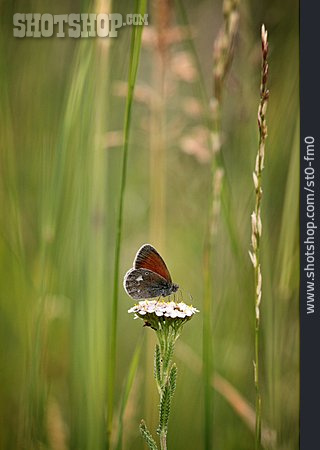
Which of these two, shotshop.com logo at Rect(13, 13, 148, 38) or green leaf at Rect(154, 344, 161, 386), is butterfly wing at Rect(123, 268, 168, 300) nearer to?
green leaf at Rect(154, 344, 161, 386)

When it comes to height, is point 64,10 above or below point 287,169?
above

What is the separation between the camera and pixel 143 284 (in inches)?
43.5

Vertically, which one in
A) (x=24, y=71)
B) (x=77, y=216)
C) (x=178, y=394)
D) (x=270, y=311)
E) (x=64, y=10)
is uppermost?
(x=64, y=10)

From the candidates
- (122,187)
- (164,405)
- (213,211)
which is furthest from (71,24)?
(164,405)

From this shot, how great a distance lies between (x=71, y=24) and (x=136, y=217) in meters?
0.37

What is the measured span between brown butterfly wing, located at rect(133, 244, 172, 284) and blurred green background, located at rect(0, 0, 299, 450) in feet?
0.09

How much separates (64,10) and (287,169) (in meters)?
0.49

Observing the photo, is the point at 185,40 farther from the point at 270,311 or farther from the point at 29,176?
the point at 270,311

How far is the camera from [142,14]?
111 cm

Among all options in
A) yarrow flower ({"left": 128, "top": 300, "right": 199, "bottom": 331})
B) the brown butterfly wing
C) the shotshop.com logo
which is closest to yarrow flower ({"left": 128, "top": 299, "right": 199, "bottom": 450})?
yarrow flower ({"left": 128, "top": 300, "right": 199, "bottom": 331})

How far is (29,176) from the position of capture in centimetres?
114

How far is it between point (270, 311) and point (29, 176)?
502mm

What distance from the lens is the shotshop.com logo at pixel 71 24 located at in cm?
112
